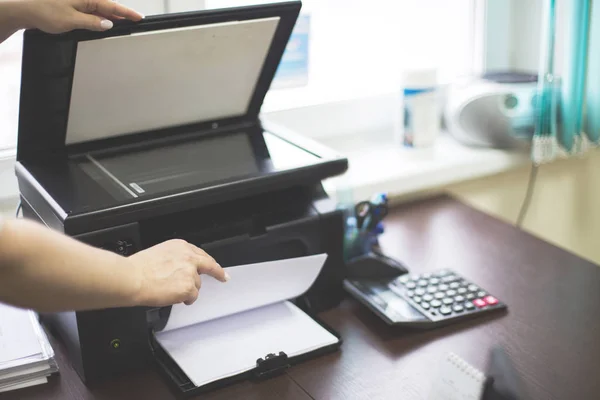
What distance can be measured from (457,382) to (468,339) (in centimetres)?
20

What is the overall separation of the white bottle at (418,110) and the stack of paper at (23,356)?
90 cm

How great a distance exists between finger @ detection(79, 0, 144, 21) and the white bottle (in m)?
0.75

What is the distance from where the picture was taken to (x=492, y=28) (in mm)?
1873

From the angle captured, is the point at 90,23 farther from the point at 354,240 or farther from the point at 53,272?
the point at 354,240

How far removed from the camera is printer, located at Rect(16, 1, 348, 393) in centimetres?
103

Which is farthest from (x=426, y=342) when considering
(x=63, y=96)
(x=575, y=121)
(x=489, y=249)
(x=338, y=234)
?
(x=575, y=121)

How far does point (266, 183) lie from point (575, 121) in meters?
0.87

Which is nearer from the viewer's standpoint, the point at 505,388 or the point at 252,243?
the point at 505,388

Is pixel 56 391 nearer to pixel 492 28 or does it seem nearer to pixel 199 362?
pixel 199 362

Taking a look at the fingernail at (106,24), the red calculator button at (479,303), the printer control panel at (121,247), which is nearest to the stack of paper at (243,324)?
the printer control panel at (121,247)

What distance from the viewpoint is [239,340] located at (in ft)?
3.63

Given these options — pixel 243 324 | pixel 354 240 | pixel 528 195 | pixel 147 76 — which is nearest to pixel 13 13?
pixel 147 76

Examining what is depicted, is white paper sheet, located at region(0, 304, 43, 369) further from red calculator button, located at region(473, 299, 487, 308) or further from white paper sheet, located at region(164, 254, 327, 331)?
red calculator button, located at region(473, 299, 487, 308)

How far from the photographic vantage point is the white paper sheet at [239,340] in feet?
3.46
